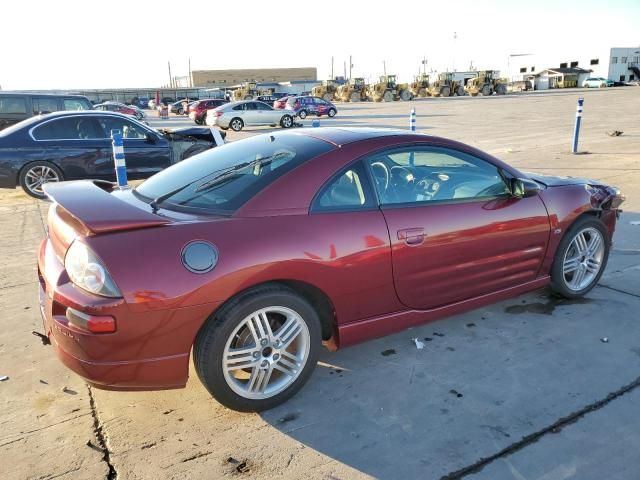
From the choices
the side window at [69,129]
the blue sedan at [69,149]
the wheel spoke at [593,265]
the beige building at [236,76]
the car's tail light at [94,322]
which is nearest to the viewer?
the car's tail light at [94,322]

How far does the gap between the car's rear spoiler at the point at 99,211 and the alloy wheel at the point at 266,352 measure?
0.72 m

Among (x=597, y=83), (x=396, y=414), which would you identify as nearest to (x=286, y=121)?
(x=396, y=414)

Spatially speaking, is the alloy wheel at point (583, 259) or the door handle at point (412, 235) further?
the alloy wheel at point (583, 259)

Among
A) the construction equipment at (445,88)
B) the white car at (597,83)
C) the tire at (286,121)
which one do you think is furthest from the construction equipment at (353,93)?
the white car at (597,83)

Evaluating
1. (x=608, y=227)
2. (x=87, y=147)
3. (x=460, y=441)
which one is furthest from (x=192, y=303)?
(x=87, y=147)

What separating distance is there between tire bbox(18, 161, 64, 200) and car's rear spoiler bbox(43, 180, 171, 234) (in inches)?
245

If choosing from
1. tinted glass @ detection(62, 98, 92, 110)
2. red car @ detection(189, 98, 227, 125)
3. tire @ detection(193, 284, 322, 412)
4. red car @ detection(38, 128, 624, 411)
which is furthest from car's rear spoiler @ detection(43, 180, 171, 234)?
red car @ detection(189, 98, 227, 125)

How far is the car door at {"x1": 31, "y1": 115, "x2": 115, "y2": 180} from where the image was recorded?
27.8 ft

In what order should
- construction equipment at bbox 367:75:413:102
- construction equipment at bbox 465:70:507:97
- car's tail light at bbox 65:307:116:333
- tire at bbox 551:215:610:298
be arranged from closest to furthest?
car's tail light at bbox 65:307:116:333, tire at bbox 551:215:610:298, construction equipment at bbox 367:75:413:102, construction equipment at bbox 465:70:507:97

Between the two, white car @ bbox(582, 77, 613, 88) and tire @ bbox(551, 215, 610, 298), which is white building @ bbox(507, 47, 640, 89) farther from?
tire @ bbox(551, 215, 610, 298)

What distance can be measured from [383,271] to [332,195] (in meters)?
0.54

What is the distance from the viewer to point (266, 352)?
272 cm

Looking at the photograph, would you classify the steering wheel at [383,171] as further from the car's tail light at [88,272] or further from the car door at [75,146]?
the car door at [75,146]

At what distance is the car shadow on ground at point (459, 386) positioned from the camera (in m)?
2.47
